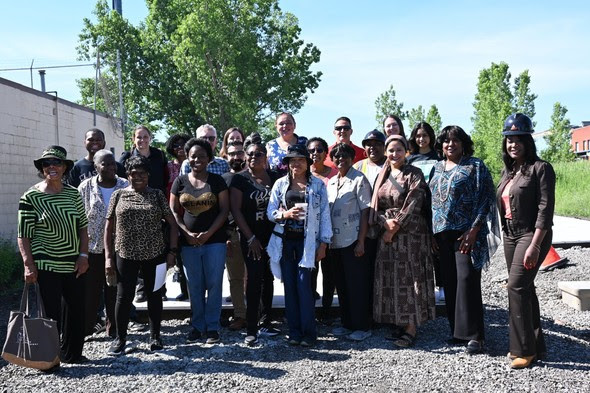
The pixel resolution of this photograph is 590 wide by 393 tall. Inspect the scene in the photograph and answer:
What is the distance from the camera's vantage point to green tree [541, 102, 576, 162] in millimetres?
40500

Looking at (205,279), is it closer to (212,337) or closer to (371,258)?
(212,337)

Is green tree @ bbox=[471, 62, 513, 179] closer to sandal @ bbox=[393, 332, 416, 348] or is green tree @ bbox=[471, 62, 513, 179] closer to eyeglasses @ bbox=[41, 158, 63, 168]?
sandal @ bbox=[393, 332, 416, 348]

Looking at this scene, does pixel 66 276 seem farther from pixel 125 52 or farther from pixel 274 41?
pixel 125 52

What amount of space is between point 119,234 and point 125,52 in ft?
105

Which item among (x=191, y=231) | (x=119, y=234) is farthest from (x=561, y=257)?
(x=119, y=234)

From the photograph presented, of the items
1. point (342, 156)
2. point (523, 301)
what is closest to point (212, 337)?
point (342, 156)

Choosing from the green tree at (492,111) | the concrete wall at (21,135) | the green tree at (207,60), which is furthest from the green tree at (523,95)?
the concrete wall at (21,135)

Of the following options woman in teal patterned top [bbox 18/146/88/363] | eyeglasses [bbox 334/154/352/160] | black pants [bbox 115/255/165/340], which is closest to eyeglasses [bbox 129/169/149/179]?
woman in teal patterned top [bbox 18/146/88/363]

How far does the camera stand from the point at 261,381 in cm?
457

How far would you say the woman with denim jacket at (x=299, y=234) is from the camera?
5.31 m

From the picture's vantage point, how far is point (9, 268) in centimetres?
948

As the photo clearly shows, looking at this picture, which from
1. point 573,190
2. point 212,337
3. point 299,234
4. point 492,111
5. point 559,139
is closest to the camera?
A: point 299,234

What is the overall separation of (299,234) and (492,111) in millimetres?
30632

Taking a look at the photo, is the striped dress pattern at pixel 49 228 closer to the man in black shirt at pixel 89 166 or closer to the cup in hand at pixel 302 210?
the man in black shirt at pixel 89 166
